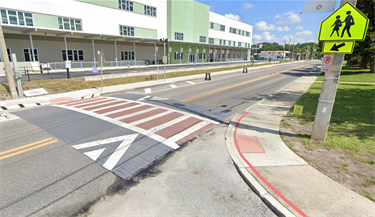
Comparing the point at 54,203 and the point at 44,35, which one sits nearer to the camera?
the point at 54,203

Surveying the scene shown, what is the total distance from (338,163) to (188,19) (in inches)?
2038

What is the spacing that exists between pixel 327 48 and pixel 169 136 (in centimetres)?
579

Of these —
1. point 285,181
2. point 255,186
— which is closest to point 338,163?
point 285,181

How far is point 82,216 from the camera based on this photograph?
3.65m

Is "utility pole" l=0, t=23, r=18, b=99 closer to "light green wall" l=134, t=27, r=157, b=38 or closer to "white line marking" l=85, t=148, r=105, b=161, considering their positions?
"white line marking" l=85, t=148, r=105, b=161

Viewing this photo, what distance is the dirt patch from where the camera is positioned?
438 centimetres

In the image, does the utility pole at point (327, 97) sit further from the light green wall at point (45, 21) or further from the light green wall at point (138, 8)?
the light green wall at point (138, 8)

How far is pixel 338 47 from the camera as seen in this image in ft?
19.3

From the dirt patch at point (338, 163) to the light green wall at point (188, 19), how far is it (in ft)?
146

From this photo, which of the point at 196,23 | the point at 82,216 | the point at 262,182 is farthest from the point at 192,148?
the point at 196,23

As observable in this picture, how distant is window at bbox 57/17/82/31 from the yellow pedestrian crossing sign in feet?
113

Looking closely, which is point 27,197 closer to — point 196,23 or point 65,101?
point 65,101

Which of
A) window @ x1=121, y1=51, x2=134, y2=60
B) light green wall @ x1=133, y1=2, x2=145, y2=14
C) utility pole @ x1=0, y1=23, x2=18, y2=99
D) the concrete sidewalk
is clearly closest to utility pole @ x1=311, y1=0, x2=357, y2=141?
the concrete sidewalk

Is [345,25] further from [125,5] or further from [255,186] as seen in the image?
[125,5]
